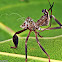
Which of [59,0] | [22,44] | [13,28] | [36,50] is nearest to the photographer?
[36,50]

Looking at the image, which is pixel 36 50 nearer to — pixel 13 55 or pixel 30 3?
pixel 13 55

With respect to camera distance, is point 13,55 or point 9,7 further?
point 9,7

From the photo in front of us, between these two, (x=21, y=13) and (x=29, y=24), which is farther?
(x=21, y=13)

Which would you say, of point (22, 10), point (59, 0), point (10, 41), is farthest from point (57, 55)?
point (59, 0)

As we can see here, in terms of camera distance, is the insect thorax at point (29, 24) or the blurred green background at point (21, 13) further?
the blurred green background at point (21, 13)

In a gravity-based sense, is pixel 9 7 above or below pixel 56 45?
above

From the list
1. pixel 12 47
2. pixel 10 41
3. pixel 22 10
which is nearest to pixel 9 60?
pixel 12 47

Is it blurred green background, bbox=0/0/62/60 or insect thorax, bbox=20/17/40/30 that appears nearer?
insect thorax, bbox=20/17/40/30

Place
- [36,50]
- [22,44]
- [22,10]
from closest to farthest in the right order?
[36,50]
[22,44]
[22,10]

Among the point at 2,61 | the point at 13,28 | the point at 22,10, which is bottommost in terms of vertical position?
the point at 2,61
